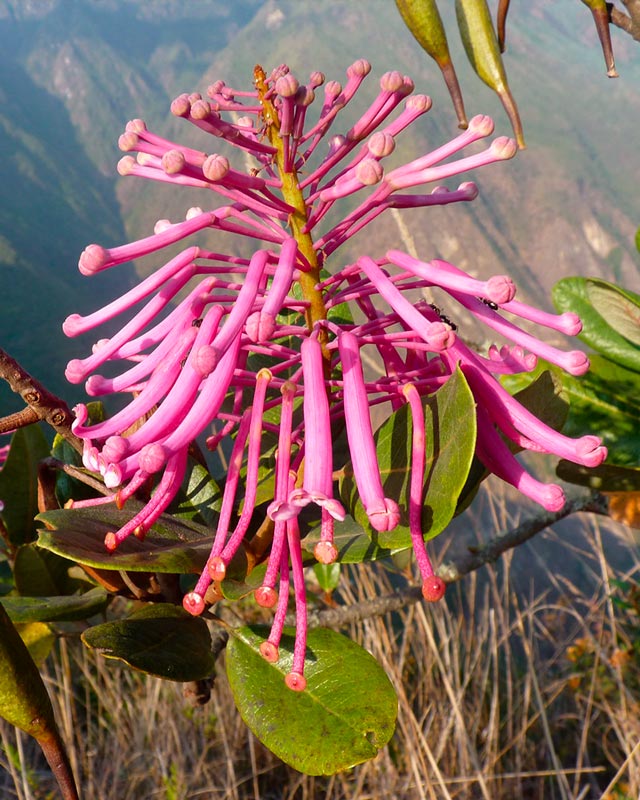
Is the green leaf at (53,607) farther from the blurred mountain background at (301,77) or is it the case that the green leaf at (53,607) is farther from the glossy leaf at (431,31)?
the blurred mountain background at (301,77)

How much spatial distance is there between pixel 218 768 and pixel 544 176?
2007 inches

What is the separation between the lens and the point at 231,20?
49219 millimetres

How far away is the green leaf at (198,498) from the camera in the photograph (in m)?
0.72

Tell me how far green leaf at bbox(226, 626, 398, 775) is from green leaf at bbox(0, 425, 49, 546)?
343mm

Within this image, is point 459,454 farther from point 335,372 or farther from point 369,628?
point 369,628

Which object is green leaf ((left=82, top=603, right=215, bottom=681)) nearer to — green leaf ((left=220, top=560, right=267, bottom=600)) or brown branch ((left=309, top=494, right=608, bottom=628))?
green leaf ((left=220, top=560, right=267, bottom=600))

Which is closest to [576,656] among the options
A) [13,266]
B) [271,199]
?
[271,199]

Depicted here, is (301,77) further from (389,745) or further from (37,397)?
(37,397)

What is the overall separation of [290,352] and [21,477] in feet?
Answer: 1.38

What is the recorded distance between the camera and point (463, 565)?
44.3 inches

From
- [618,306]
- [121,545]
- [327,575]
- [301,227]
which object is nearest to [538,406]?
[301,227]

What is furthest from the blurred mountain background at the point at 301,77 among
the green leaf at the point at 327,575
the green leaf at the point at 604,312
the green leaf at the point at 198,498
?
the green leaf at the point at 198,498

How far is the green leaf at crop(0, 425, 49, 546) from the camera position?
813 millimetres

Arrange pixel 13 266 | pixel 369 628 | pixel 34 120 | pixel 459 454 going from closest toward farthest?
pixel 459 454 < pixel 369 628 < pixel 13 266 < pixel 34 120
